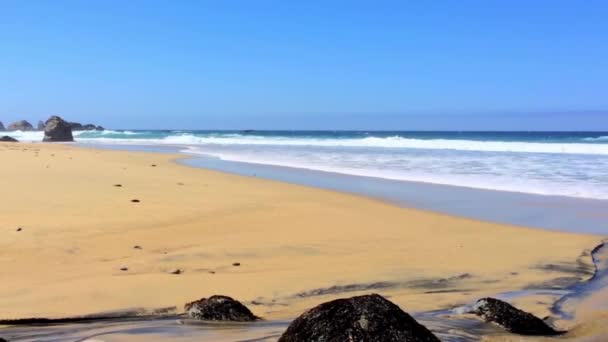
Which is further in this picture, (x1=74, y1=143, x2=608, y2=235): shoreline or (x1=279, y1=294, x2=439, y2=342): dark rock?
(x1=74, y1=143, x2=608, y2=235): shoreline

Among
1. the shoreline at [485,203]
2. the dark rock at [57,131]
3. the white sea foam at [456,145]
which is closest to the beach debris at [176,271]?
the shoreline at [485,203]

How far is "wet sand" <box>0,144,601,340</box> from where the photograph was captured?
4641mm

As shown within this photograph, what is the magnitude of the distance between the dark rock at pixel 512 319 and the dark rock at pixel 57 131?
182ft

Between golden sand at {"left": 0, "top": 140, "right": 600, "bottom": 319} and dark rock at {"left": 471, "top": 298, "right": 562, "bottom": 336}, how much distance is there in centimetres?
60

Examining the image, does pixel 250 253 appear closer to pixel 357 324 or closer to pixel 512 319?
pixel 512 319

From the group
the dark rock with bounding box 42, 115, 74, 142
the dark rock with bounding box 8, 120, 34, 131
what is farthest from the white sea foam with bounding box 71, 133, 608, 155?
the dark rock with bounding box 8, 120, 34, 131

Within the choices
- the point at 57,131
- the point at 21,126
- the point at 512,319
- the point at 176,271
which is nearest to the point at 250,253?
the point at 176,271

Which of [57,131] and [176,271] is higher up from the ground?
[57,131]

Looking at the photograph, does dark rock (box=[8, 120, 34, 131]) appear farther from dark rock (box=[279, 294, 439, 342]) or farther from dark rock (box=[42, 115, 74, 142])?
dark rock (box=[279, 294, 439, 342])

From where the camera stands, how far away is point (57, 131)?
5359 cm

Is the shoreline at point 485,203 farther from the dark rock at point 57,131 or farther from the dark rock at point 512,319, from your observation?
the dark rock at point 57,131

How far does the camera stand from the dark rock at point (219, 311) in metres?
3.79

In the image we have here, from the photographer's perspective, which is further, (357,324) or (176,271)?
(176,271)

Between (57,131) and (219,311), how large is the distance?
55.1m
